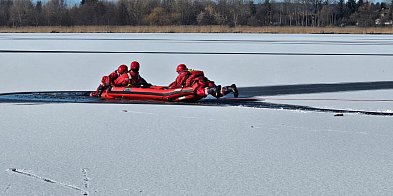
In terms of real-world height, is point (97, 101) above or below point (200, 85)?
below

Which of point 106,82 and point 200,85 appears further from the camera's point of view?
point 106,82

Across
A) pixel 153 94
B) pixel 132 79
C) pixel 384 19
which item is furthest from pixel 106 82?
pixel 384 19

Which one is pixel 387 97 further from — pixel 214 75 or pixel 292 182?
pixel 292 182

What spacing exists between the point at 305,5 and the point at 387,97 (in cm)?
7494

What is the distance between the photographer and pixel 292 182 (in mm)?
5098

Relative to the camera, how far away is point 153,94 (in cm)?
1066

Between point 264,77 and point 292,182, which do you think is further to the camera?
point 264,77

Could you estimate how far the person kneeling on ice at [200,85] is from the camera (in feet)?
33.9

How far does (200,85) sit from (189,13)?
58.3m

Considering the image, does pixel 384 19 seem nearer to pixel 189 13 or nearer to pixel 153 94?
pixel 189 13

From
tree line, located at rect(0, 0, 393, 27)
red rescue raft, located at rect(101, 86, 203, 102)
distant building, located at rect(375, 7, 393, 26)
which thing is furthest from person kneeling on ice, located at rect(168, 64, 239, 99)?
Result: distant building, located at rect(375, 7, 393, 26)

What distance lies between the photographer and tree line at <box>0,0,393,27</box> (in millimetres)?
62375

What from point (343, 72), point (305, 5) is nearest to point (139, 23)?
point (305, 5)

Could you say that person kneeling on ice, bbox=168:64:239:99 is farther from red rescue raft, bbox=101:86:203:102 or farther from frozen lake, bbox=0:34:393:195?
frozen lake, bbox=0:34:393:195
